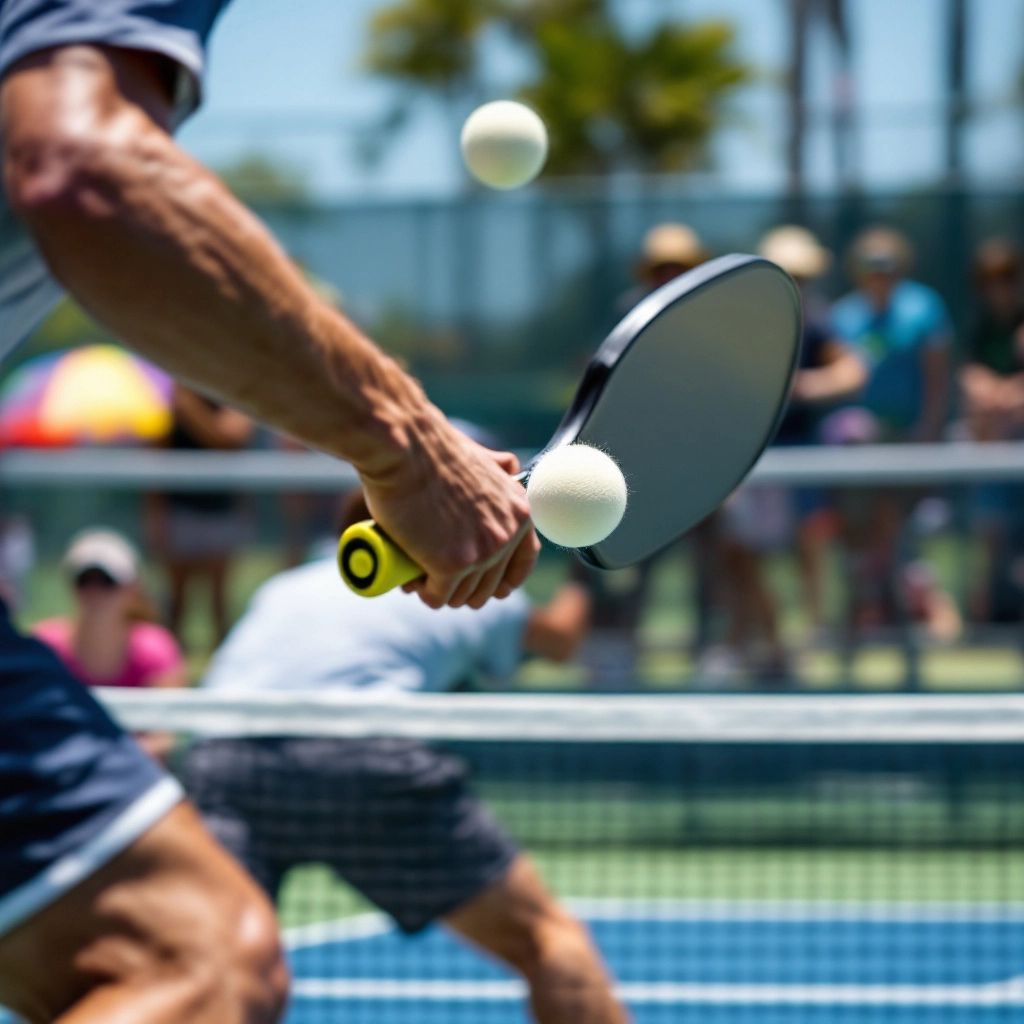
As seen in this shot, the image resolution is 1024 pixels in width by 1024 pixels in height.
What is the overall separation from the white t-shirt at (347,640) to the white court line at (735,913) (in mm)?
1942

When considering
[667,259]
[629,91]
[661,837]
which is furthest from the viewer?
[629,91]

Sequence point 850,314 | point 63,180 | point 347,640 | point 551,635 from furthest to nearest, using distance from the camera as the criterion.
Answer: point 850,314 → point 551,635 → point 347,640 → point 63,180

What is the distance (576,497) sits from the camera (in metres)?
1.81

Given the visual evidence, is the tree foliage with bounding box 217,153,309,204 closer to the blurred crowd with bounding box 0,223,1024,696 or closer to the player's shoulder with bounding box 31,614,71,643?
the blurred crowd with bounding box 0,223,1024,696

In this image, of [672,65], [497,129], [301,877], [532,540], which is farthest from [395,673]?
[672,65]

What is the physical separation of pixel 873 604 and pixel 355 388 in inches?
186

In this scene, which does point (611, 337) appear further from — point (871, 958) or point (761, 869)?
point (761, 869)

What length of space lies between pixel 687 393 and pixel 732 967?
3.19 metres

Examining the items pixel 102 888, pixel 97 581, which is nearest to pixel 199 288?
pixel 102 888

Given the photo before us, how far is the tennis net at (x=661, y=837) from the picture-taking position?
11.8ft

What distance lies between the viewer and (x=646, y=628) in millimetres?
6414

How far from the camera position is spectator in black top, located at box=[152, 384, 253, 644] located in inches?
267

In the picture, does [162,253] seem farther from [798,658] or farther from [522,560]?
[798,658]

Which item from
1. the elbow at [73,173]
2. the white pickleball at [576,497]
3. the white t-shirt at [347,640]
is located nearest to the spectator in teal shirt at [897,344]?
the white t-shirt at [347,640]
